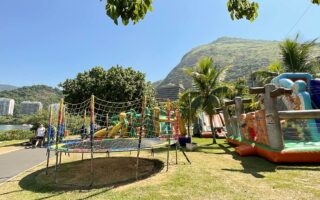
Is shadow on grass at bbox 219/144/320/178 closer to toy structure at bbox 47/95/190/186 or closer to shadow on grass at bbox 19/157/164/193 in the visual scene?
toy structure at bbox 47/95/190/186

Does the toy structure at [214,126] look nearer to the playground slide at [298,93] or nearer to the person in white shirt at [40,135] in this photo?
the playground slide at [298,93]

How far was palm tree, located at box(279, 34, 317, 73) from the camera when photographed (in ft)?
55.2

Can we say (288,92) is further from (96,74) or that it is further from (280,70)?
(96,74)

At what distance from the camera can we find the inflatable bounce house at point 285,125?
25.8 feet

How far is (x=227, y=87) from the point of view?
52.9 feet

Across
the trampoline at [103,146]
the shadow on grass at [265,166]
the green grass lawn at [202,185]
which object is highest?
the trampoline at [103,146]

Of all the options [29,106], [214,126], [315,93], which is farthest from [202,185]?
[29,106]

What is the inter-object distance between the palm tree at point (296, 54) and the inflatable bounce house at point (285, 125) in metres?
4.97

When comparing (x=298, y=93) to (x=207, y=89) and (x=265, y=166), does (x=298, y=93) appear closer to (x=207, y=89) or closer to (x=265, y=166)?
(x=265, y=166)

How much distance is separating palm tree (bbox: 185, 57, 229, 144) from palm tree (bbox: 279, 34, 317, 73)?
486 centimetres

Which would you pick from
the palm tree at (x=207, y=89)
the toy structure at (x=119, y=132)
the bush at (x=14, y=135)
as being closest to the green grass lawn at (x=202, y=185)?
the toy structure at (x=119, y=132)

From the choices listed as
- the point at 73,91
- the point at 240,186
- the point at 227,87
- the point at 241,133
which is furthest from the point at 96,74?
the point at 240,186

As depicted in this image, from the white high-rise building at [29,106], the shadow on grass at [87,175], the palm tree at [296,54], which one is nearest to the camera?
the shadow on grass at [87,175]

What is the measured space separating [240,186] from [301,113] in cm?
415
